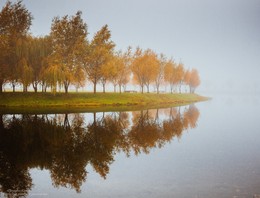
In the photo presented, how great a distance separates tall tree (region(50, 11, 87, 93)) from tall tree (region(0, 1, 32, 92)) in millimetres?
7184

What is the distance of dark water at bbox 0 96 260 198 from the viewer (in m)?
12.0

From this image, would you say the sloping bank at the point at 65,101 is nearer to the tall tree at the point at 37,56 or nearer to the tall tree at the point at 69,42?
the tall tree at the point at 69,42

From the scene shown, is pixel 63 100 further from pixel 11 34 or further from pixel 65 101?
pixel 11 34

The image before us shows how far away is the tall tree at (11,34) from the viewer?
51.8 m

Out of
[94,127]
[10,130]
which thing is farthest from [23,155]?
[94,127]

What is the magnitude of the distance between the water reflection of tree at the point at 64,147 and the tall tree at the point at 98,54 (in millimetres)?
35684

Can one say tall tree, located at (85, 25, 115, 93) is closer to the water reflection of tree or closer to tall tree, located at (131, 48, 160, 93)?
tall tree, located at (131, 48, 160, 93)

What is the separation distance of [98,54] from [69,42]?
8.20 meters

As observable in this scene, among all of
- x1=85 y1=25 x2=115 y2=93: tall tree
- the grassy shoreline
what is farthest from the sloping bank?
x1=85 y1=25 x2=115 y2=93: tall tree

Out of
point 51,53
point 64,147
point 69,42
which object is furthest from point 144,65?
point 64,147

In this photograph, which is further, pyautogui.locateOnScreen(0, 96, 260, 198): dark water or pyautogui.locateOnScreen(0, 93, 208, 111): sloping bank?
pyautogui.locateOnScreen(0, 93, 208, 111): sloping bank

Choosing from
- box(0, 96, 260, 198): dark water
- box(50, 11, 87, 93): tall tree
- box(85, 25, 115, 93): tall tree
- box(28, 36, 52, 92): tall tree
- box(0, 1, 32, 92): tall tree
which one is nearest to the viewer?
box(0, 96, 260, 198): dark water

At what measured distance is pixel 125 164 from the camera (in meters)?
16.0

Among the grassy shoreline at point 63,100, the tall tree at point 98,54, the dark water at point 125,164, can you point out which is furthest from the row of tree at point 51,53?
the dark water at point 125,164
